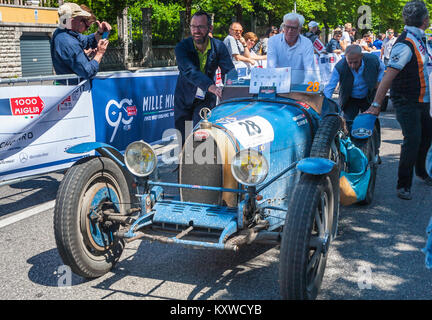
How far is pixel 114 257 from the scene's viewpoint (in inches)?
161

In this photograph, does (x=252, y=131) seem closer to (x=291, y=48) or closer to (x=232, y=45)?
(x=291, y=48)

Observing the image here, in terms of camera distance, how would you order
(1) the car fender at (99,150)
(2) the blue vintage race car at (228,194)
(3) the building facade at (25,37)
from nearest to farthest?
(2) the blue vintage race car at (228,194), (1) the car fender at (99,150), (3) the building facade at (25,37)

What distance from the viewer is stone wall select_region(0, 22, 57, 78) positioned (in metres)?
24.7

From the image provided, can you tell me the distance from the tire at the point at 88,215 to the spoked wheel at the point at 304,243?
1448mm

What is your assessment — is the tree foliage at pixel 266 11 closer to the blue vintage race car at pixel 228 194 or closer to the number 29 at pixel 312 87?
the number 29 at pixel 312 87

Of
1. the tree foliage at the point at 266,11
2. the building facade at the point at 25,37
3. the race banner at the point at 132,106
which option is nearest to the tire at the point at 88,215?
the race banner at the point at 132,106

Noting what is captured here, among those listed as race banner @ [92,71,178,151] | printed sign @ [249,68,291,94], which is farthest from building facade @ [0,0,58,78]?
printed sign @ [249,68,291,94]

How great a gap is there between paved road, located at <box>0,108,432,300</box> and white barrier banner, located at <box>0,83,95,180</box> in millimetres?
638

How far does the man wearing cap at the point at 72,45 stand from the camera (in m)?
6.23

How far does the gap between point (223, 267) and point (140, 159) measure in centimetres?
106

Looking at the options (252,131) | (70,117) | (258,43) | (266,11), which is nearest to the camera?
(252,131)

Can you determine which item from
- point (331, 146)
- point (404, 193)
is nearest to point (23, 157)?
point (331, 146)

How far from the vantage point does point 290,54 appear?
595 cm
